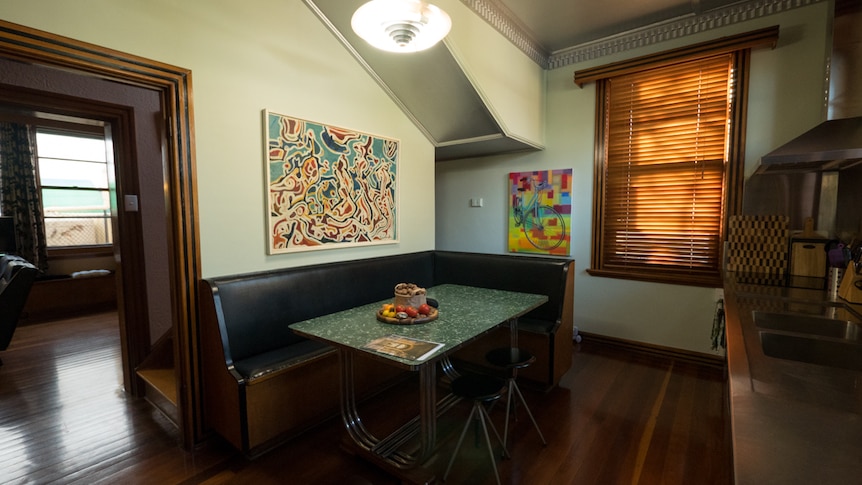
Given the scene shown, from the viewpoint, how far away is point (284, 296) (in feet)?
7.83

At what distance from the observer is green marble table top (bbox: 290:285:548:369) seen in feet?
5.41

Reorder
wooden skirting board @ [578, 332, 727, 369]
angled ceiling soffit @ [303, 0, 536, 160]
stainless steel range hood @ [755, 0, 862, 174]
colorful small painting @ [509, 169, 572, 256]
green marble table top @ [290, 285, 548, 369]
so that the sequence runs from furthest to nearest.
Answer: colorful small painting @ [509, 169, 572, 256], wooden skirting board @ [578, 332, 727, 369], angled ceiling soffit @ [303, 0, 536, 160], stainless steel range hood @ [755, 0, 862, 174], green marble table top @ [290, 285, 548, 369]

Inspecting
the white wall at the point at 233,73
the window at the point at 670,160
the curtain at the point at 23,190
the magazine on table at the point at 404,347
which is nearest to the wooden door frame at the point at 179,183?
the white wall at the point at 233,73

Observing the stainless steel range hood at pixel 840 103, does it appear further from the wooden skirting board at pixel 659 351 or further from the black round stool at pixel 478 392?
the black round stool at pixel 478 392

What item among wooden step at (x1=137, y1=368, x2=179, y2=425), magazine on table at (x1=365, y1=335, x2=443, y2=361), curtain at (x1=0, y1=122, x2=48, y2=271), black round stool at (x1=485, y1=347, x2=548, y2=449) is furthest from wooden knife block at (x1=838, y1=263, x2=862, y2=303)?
curtain at (x1=0, y1=122, x2=48, y2=271)

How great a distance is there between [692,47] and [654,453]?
3063mm

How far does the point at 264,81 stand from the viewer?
92.1 inches

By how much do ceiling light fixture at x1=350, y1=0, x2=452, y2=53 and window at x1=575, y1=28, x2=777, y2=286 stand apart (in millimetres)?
2455

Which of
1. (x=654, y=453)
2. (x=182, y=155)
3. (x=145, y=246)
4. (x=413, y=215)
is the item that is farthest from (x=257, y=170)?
(x=654, y=453)

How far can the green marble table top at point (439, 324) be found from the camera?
5.41ft

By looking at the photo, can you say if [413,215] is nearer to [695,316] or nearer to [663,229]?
[663,229]

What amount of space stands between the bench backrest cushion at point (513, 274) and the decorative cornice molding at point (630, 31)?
1.95 m

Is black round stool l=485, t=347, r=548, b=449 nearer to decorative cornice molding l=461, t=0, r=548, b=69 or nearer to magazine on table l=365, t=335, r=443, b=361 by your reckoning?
magazine on table l=365, t=335, r=443, b=361

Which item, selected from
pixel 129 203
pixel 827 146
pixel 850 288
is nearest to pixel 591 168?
pixel 827 146
